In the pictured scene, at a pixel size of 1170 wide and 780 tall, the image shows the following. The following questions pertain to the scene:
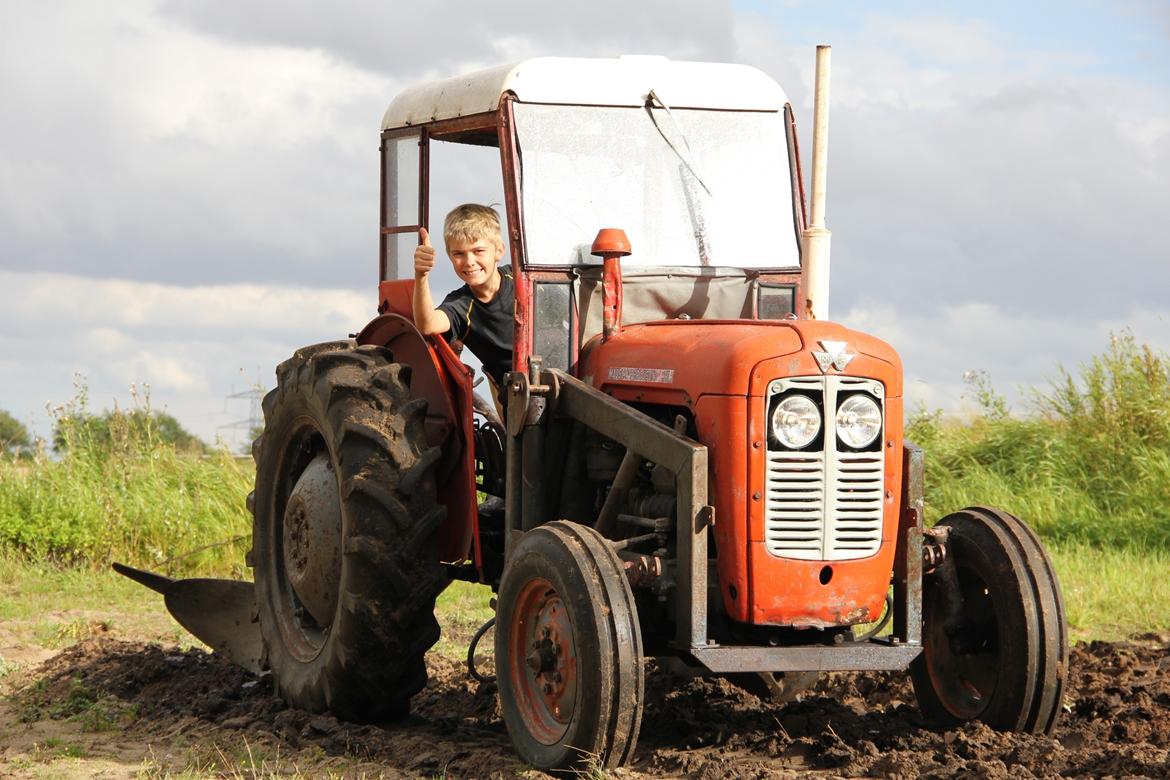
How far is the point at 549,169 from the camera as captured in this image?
21.4ft

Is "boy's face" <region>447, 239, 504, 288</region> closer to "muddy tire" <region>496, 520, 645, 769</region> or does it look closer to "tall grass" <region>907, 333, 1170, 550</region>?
"muddy tire" <region>496, 520, 645, 769</region>

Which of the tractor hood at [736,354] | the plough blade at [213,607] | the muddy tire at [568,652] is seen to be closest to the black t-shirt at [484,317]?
the tractor hood at [736,354]

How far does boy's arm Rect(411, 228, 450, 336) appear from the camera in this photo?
634cm

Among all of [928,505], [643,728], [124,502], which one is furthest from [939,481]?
[643,728]

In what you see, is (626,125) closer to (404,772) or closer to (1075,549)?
(404,772)

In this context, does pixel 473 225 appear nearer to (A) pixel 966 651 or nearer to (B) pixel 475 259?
(B) pixel 475 259

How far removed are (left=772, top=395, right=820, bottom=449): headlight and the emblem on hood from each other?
0.13 metres

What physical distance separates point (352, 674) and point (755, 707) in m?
1.72

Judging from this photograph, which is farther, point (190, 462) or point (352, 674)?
point (190, 462)

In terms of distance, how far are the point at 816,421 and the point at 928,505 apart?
877cm

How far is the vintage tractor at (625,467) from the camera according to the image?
18.0 feet

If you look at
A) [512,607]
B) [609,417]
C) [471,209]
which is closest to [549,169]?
[471,209]

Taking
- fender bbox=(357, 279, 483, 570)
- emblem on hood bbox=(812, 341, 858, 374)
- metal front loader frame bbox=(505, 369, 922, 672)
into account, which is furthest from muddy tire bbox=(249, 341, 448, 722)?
emblem on hood bbox=(812, 341, 858, 374)

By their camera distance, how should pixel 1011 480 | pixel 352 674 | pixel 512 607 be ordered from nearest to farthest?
pixel 512 607
pixel 352 674
pixel 1011 480
